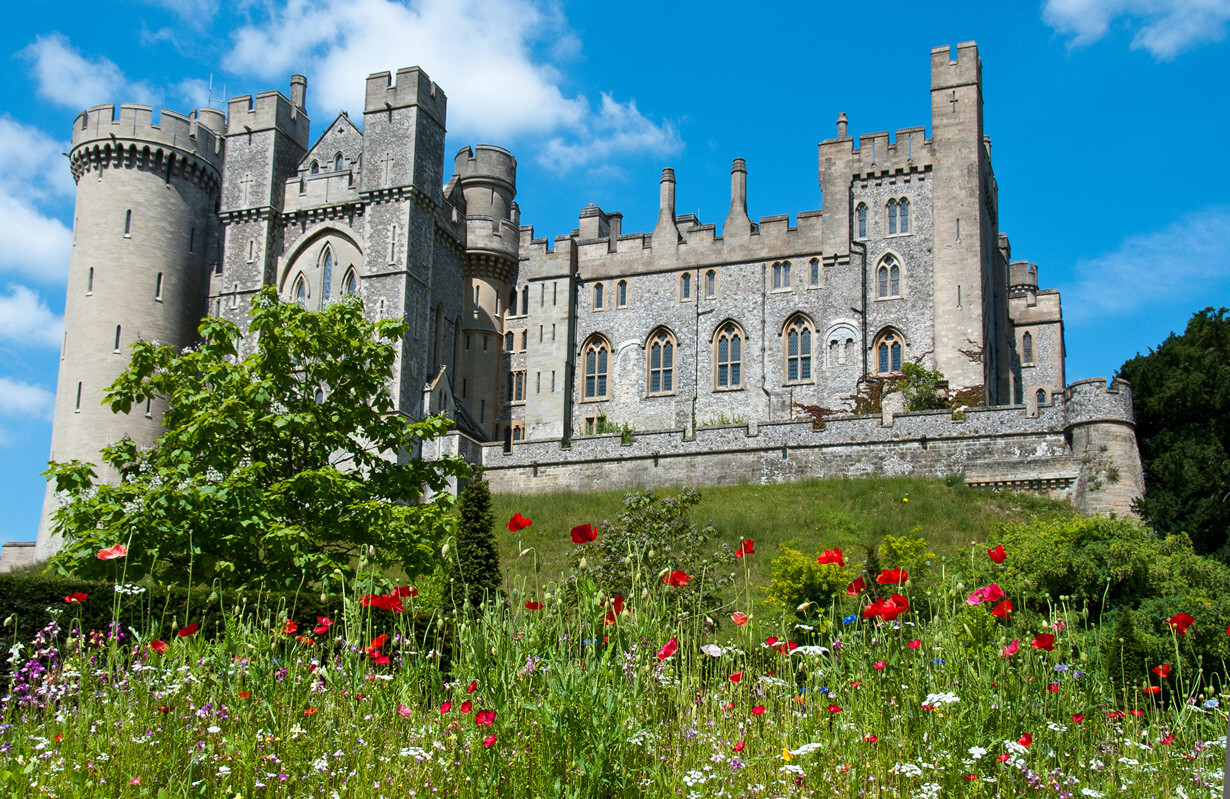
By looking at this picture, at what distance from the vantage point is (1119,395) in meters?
31.6

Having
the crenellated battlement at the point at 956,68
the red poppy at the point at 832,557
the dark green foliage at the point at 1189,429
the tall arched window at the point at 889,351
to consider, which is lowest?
the red poppy at the point at 832,557

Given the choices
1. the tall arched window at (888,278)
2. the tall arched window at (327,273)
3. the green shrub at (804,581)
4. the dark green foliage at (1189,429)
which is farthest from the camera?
the tall arched window at (327,273)

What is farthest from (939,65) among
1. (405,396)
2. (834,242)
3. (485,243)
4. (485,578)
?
(485,578)

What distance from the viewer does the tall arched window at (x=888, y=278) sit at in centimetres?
4128

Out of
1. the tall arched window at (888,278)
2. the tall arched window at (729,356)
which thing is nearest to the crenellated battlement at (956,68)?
the tall arched window at (888,278)

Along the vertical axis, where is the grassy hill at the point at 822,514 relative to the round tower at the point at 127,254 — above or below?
below

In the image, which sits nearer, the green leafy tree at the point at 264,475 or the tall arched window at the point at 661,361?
the green leafy tree at the point at 264,475

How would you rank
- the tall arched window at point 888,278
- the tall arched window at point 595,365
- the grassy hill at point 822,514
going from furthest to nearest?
the tall arched window at point 595,365 → the tall arched window at point 888,278 → the grassy hill at point 822,514

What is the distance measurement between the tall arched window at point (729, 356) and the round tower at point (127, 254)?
19.9 meters

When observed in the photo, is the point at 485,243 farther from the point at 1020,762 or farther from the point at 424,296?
the point at 1020,762

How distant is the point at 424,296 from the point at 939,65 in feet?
66.9

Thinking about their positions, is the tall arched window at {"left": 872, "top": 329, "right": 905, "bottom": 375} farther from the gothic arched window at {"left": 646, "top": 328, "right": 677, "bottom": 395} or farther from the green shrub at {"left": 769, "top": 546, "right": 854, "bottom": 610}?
the green shrub at {"left": 769, "top": 546, "right": 854, "bottom": 610}

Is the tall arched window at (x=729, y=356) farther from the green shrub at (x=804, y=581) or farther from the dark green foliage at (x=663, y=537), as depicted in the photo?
the green shrub at (x=804, y=581)

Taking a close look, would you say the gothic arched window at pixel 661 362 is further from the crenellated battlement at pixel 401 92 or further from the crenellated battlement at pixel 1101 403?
the crenellated battlement at pixel 1101 403
